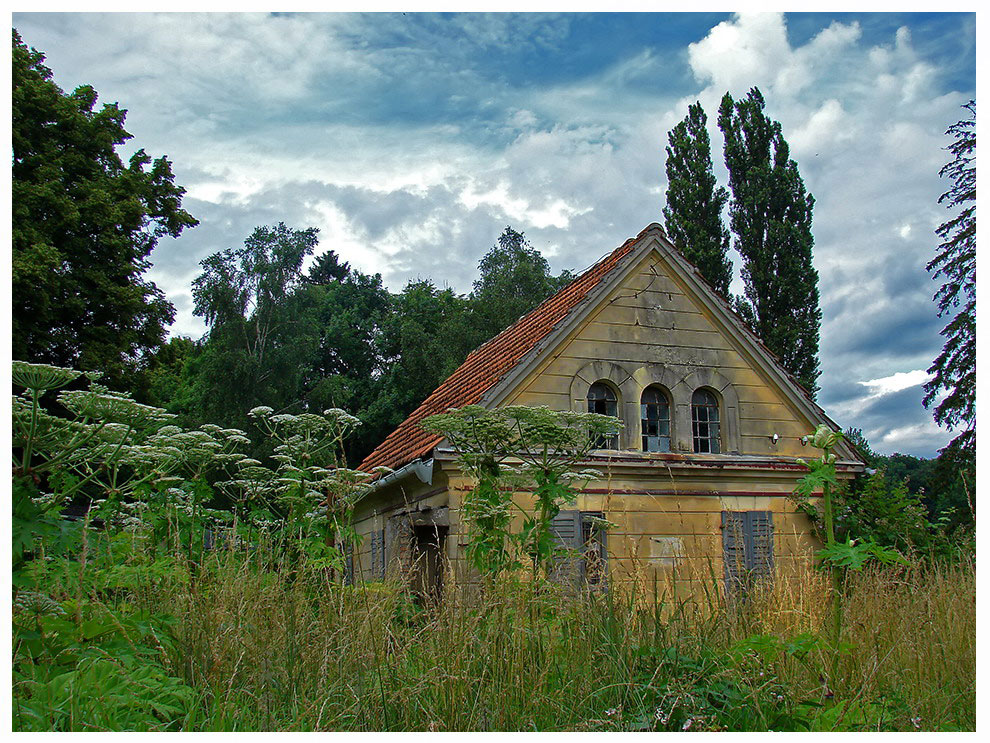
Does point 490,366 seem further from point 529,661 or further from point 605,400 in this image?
point 529,661

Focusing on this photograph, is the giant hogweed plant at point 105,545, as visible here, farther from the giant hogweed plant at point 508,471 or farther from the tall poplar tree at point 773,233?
the tall poplar tree at point 773,233

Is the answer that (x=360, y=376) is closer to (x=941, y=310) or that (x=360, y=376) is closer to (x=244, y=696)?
(x=941, y=310)

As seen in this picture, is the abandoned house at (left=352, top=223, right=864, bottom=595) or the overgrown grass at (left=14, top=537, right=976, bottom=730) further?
the abandoned house at (left=352, top=223, right=864, bottom=595)

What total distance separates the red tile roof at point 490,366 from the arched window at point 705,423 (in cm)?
259

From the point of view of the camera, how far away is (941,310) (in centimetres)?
2059

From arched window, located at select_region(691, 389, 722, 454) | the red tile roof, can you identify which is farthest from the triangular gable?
arched window, located at select_region(691, 389, 722, 454)

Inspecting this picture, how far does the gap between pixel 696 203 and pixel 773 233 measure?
8.77 ft

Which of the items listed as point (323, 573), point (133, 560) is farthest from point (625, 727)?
point (133, 560)

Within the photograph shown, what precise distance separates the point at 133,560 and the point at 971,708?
16.4 ft

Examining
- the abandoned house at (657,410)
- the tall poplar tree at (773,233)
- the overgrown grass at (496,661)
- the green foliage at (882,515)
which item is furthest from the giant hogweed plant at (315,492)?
the tall poplar tree at (773,233)

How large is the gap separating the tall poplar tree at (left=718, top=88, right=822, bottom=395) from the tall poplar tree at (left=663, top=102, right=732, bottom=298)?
569 mm

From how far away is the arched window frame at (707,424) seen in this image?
42.0 feet

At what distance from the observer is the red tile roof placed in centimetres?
1215

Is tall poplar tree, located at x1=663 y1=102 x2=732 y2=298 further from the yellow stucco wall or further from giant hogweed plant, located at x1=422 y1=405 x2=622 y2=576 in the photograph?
giant hogweed plant, located at x1=422 y1=405 x2=622 y2=576
